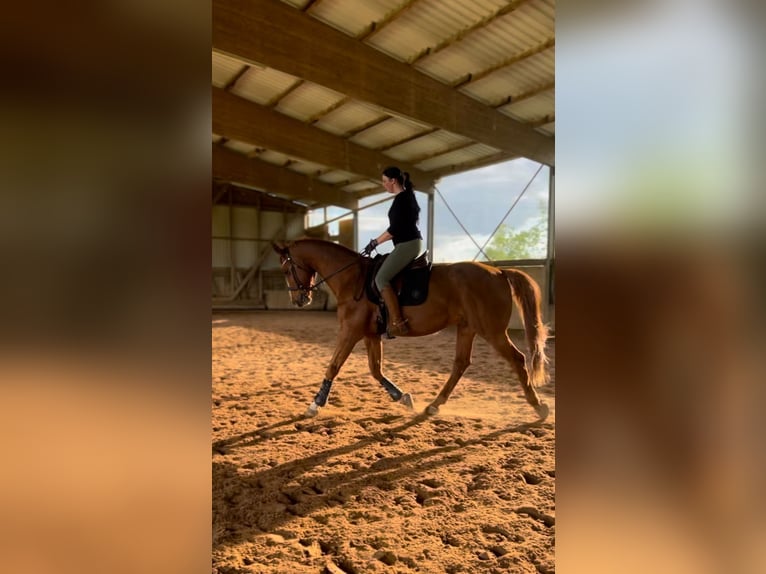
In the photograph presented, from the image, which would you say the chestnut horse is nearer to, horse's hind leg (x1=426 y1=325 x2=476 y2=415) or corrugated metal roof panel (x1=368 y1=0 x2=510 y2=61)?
horse's hind leg (x1=426 y1=325 x2=476 y2=415)

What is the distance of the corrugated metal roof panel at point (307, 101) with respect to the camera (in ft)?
25.8

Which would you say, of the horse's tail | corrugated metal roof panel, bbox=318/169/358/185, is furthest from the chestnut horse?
corrugated metal roof panel, bbox=318/169/358/185

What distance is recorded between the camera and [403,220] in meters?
3.40

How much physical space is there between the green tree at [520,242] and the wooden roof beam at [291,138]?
7.12ft

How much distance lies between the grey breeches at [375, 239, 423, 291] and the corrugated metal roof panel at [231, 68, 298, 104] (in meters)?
5.34

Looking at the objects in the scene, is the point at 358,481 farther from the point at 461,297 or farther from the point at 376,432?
the point at 461,297

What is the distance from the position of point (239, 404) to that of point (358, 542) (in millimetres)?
2227

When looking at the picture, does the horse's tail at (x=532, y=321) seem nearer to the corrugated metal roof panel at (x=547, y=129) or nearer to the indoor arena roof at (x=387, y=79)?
the indoor arena roof at (x=387, y=79)

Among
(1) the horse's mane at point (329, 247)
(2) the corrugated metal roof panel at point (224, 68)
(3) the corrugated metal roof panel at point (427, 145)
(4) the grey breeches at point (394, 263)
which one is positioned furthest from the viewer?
(3) the corrugated metal roof panel at point (427, 145)

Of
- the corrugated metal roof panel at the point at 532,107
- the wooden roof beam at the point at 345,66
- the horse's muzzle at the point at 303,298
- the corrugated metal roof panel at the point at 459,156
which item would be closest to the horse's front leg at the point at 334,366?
the horse's muzzle at the point at 303,298

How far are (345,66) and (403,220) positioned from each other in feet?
10.5

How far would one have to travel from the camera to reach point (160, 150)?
20.3 inches

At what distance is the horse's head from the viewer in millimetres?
3732

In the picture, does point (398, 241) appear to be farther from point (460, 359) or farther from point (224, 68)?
point (224, 68)
